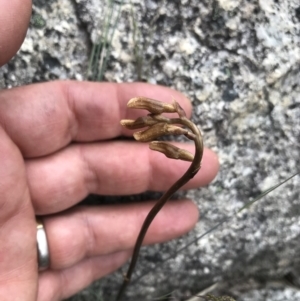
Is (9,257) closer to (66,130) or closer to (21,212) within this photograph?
(21,212)

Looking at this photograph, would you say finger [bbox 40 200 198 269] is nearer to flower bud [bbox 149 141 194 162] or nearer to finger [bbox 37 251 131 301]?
finger [bbox 37 251 131 301]

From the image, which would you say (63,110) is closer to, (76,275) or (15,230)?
(15,230)

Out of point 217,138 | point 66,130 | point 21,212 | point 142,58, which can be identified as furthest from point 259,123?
point 21,212

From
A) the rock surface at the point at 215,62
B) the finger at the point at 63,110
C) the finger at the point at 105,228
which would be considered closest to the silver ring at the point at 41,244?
the finger at the point at 105,228

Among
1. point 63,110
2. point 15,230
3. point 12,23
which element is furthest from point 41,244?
point 12,23

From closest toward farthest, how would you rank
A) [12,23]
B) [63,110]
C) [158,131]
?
[158,131] < [12,23] < [63,110]

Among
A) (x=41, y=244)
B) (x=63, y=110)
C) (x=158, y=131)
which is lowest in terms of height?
(x=41, y=244)

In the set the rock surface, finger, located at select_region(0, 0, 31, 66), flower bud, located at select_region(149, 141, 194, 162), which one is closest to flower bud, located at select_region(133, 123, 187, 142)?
flower bud, located at select_region(149, 141, 194, 162)
